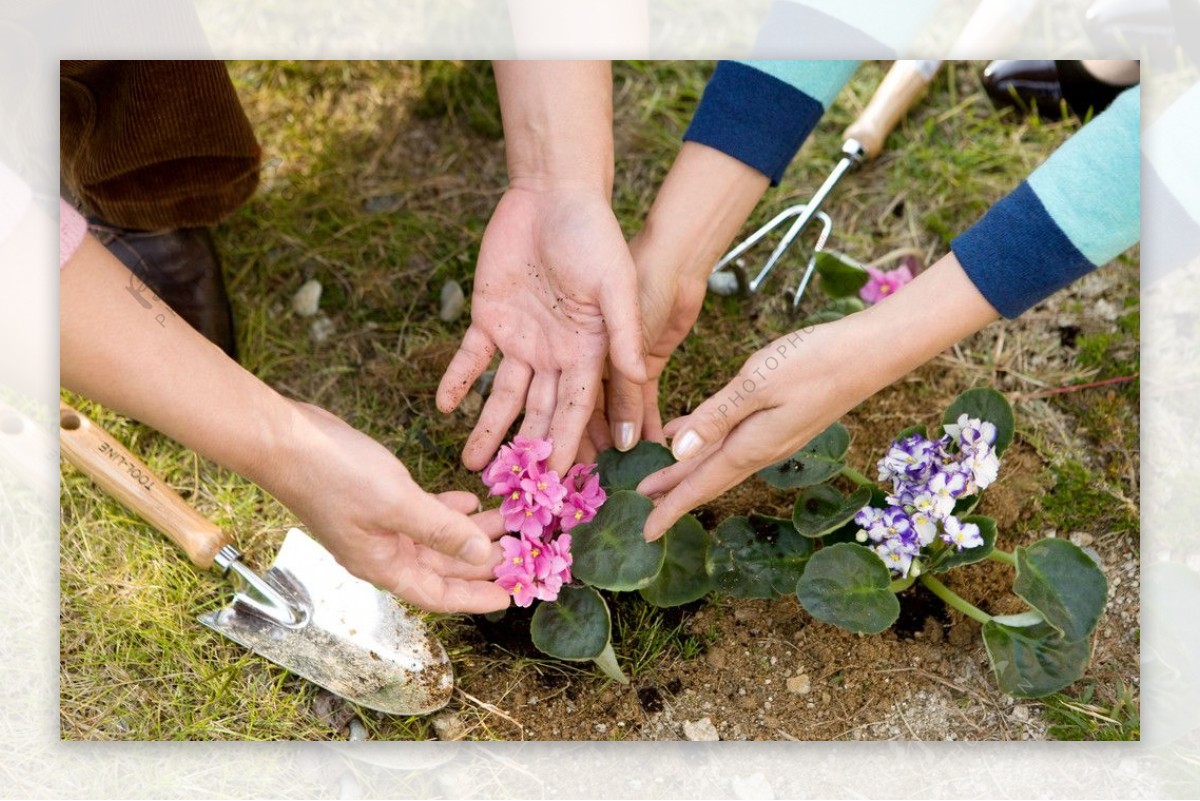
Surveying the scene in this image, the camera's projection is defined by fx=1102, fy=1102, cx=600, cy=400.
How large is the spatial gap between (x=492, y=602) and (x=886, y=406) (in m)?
0.62

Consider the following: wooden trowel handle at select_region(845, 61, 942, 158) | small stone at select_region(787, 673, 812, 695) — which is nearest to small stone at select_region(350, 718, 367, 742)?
small stone at select_region(787, 673, 812, 695)

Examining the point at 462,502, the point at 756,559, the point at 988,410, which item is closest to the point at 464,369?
the point at 462,502

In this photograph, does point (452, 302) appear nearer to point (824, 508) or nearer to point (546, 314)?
point (546, 314)

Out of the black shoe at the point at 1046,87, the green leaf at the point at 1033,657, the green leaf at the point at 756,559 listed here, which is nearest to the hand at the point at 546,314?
the green leaf at the point at 756,559

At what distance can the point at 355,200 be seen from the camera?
1733 millimetres

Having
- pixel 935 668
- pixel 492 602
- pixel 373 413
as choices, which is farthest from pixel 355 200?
pixel 935 668

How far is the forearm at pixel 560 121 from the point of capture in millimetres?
1368

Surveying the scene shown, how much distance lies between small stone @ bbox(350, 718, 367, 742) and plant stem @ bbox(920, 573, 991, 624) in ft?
2.27

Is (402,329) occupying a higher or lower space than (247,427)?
lower

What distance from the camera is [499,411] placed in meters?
1.34

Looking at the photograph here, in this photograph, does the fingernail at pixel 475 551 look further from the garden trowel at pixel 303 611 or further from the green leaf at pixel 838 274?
the green leaf at pixel 838 274

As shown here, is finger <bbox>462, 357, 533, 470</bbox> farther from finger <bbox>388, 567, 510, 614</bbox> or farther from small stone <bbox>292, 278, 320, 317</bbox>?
small stone <bbox>292, 278, 320, 317</bbox>

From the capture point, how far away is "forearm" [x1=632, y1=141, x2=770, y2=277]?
4.58 ft

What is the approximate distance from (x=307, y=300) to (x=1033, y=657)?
1103 mm
